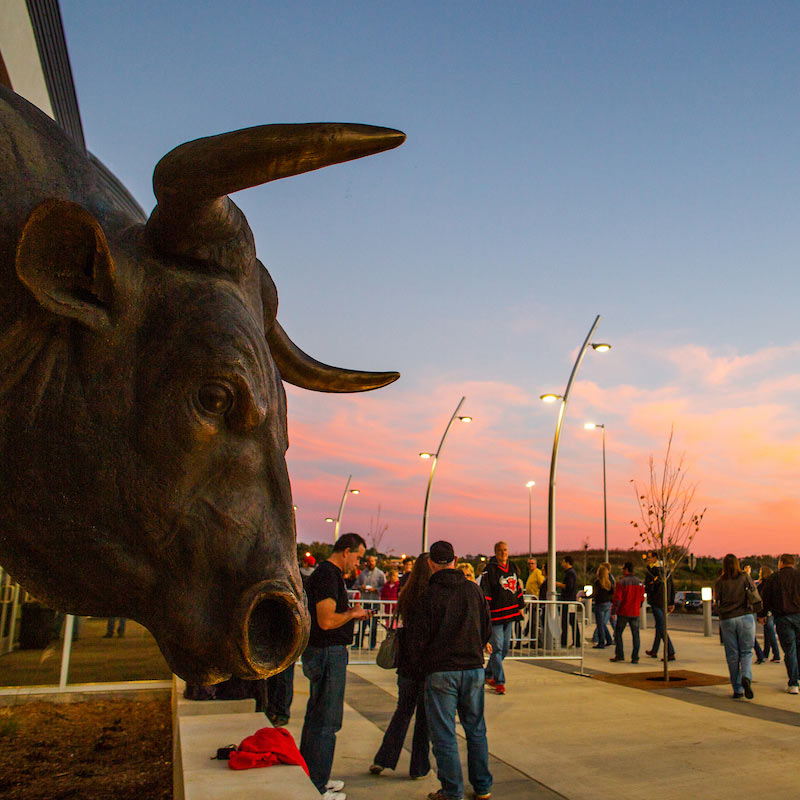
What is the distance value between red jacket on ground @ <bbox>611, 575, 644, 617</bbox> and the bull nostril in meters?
12.6

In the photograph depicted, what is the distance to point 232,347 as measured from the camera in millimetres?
1597

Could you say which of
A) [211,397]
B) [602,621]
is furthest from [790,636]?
[211,397]

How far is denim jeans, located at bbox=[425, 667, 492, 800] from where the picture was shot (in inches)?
213

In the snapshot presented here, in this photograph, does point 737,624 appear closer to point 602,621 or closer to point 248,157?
point 602,621

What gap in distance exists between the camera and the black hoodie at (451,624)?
226 inches

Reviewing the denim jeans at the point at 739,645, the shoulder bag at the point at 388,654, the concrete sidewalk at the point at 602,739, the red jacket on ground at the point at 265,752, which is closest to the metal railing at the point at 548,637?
the concrete sidewalk at the point at 602,739

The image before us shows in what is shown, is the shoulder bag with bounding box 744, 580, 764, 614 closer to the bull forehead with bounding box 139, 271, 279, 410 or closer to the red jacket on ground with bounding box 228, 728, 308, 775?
the red jacket on ground with bounding box 228, 728, 308, 775

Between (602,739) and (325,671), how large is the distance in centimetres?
348

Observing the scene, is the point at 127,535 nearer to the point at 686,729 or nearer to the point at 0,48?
the point at 0,48

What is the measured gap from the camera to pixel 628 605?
13.0 metres

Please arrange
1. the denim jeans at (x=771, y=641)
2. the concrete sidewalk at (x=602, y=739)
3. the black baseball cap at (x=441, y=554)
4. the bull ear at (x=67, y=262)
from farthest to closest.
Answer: the denim jeans at (x=771, y=641), the black baseball cap at (x=441, y=554), the concrete sidewalk at (x=602, y=739), the bull ear at (x=67, y=262)

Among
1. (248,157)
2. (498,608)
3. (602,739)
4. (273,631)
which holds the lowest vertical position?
(602,739)

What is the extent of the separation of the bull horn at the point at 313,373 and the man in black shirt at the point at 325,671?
11.1 ft

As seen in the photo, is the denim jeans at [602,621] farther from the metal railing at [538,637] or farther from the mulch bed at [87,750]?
the mulch bed at [87,750]
